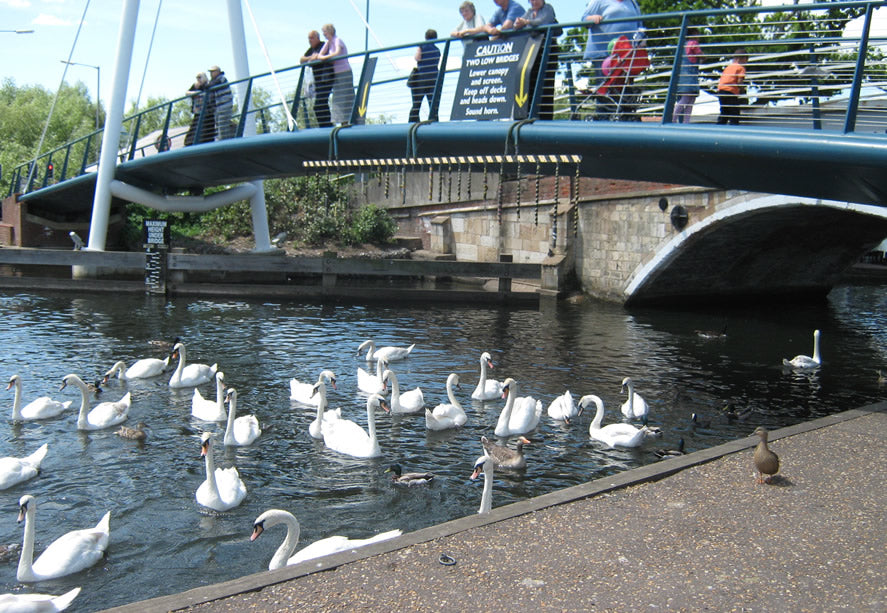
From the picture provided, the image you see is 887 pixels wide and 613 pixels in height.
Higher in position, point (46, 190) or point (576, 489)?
point (46, 190)

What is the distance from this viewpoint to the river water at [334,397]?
25.2ft

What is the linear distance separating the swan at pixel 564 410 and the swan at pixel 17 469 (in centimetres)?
632

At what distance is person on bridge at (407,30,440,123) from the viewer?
15.1 meters

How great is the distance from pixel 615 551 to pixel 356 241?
26435 millimetres

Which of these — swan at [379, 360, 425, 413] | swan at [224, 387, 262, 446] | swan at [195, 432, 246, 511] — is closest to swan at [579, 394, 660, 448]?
Result: swan at [379, 360, 425, 413]

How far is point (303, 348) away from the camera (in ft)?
53.3

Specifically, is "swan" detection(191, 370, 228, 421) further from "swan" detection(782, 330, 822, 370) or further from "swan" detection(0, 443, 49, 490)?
"swan" detection(782, 330, 822, 370)

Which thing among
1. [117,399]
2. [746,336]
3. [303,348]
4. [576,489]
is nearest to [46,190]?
[303,348]

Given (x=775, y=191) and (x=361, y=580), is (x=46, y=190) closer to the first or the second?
(x=775, y=191)

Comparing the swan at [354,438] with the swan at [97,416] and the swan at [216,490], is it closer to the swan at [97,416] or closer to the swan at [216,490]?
the swan at [216,490]

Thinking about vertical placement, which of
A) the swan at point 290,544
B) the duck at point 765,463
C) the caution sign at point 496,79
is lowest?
the swan at point 290,544

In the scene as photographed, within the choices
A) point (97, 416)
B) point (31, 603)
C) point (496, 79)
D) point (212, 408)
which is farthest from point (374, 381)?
point (31, 603)

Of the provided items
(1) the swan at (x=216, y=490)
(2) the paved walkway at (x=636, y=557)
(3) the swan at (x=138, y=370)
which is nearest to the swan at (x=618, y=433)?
(2) the paved walkway at (x=636, y=557)

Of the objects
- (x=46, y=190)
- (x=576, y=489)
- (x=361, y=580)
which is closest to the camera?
(x=361, y=580)
